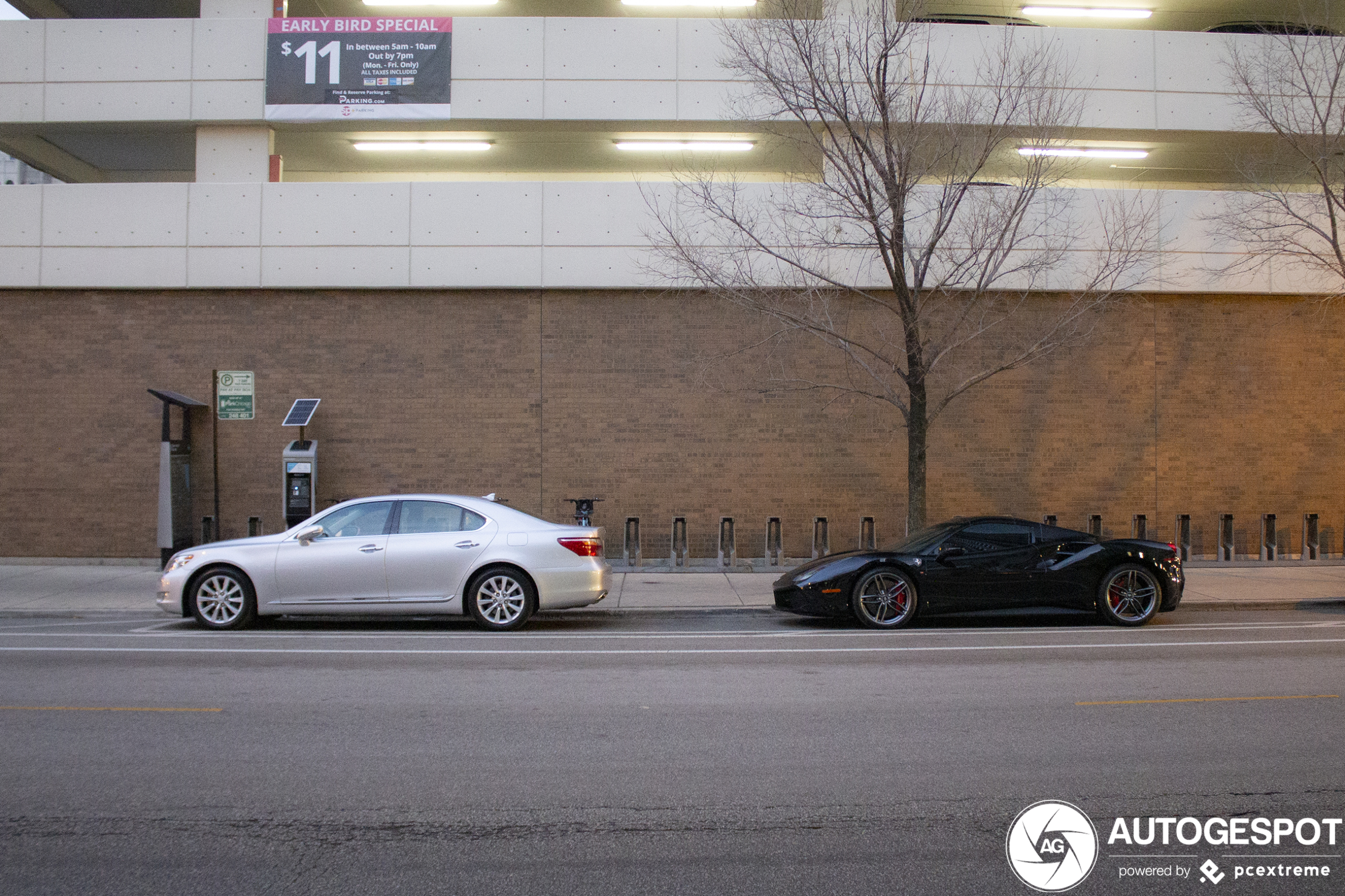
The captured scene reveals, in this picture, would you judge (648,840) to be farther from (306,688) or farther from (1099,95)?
(1099,95)

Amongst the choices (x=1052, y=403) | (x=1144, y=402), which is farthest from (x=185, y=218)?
(x=1144, y=402)

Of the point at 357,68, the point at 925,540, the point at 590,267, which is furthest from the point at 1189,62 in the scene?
the point at 357,68

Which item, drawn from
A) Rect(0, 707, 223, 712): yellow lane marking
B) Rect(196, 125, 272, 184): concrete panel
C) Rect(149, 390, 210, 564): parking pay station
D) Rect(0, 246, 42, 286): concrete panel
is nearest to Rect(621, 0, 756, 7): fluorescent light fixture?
Rect(196, 125, 272, 184): concrete panel

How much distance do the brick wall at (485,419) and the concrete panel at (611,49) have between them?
3.72 meters

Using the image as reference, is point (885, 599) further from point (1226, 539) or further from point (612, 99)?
point (612, 99)

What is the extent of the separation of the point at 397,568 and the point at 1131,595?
787 cm

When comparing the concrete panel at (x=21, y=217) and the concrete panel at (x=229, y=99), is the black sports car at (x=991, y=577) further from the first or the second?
the concrete panel at (x=21, y=217)

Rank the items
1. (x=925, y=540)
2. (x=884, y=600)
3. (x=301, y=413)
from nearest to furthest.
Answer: (x=884, y=600), (x=925, y=540), (x=301, y=413)

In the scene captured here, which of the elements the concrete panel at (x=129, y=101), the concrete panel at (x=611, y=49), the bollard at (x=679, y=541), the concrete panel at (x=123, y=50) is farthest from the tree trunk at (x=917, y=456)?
the concrete panel at (x=123, y=50)

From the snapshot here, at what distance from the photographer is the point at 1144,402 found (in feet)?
54.5

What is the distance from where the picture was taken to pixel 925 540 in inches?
415

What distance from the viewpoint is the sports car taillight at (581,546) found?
10.0 metres

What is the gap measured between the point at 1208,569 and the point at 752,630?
359 inches

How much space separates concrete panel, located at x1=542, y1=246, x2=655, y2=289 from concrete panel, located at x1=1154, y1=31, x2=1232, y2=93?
31.2 ft
